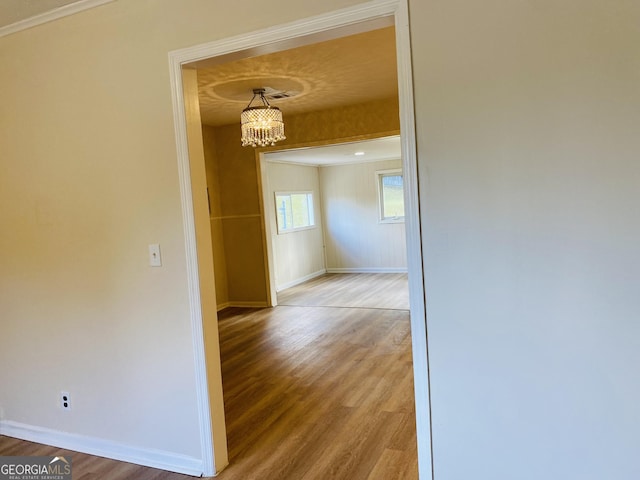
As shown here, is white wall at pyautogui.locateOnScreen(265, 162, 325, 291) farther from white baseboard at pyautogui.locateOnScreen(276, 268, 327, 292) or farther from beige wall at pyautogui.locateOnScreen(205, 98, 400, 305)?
beige wall at pyautogui.locateOnScreen(205, 98, 400, 305)

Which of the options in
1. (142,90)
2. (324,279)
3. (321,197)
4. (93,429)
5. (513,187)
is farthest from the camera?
(321,197)

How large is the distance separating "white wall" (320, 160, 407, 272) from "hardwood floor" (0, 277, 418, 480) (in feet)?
12.7

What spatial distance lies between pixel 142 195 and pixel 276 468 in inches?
64.2

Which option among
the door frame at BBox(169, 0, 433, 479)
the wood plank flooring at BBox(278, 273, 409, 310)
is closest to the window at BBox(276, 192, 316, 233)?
the wood plank flooring at BBox(278, 273, 409, 310)

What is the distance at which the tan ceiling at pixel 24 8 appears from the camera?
7.34 feet

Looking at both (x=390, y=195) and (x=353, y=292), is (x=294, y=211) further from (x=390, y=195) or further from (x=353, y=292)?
(x=353, y=292)

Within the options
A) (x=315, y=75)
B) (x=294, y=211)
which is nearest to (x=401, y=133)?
(x=315, y=75)

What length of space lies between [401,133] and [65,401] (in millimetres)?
2533

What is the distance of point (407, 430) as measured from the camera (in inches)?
103

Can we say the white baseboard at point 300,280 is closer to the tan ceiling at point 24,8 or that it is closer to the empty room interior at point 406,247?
the empty room interior at point 406,247

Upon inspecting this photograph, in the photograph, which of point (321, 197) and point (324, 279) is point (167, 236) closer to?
point (324, 279)

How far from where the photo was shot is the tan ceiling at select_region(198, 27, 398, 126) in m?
3.16

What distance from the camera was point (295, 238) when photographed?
27.5 ft

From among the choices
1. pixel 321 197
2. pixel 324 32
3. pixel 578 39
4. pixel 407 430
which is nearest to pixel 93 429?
pixel 407 430
